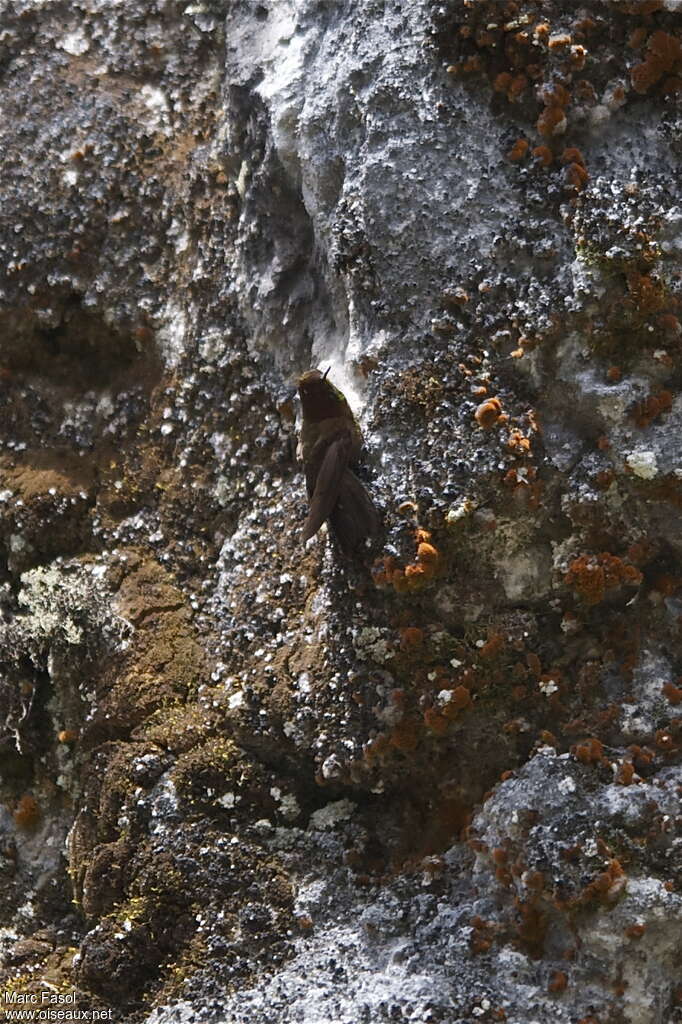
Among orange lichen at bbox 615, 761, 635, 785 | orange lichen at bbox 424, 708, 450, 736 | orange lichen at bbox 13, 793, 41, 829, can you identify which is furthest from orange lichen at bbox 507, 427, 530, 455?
orange lichen at bbox 13, 793, 41, 829

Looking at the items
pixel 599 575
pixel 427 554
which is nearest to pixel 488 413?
pixel 427 554

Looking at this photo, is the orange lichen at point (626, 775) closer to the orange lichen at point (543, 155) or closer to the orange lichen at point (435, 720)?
the orange lichen at point (435, 720)

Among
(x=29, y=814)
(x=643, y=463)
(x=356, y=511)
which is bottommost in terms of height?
(x=29, y=814)

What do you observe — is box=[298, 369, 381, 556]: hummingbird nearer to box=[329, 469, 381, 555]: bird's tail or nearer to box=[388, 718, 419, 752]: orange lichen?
box=[329, 469, 381, 555]: bird's tail

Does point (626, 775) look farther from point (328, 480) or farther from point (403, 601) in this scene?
point (328, 480)

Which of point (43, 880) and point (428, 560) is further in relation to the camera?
point (43, 880)

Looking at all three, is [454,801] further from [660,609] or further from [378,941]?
[660,609]

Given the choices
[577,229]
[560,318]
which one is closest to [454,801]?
[560,318]

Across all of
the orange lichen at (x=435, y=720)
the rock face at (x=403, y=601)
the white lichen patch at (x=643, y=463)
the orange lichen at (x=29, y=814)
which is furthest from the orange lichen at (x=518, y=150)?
the orange lichen at (x=29, y=814)

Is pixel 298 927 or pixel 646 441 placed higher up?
pixel 646 441
